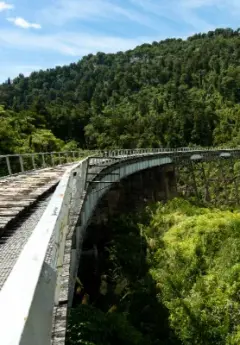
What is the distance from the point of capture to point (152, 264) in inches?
807

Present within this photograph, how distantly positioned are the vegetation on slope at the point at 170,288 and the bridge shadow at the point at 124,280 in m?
0.04

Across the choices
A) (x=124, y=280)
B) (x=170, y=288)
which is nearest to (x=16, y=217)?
(x=170, y=288)

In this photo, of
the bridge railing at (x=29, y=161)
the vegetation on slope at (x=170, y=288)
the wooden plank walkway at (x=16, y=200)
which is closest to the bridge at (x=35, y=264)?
the wooden plank walkway at (x=16, y=200)

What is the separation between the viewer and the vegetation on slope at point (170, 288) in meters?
12.7

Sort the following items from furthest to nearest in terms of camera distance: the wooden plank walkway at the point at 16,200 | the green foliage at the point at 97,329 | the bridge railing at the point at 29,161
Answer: the bridge railing at the point at 29,161, the green foliage at the point at 97,329, the wooden plank walkway at the point at 16,200

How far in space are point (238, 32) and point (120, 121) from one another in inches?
4311

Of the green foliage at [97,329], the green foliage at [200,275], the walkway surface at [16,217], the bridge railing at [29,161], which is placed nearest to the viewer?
the walkway surface at [16,217]

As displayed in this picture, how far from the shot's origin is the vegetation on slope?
12682mm

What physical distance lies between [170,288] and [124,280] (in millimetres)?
2079

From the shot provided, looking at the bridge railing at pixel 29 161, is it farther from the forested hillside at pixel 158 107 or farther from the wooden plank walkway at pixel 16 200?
the forested hillside at pixel 158 107

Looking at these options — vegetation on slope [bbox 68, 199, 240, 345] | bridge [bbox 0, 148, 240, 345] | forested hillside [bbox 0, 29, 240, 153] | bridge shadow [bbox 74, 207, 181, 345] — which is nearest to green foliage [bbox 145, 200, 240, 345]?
vegetation on slope [bbox 68, 199, 240, 345]

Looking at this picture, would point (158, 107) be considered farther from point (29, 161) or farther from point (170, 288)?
point (170, 288)

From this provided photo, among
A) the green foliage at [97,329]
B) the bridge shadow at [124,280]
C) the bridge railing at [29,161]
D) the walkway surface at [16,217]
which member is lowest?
the bridge shadow at [124,280]

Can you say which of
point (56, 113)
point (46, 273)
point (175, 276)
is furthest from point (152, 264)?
point (56, 113)
